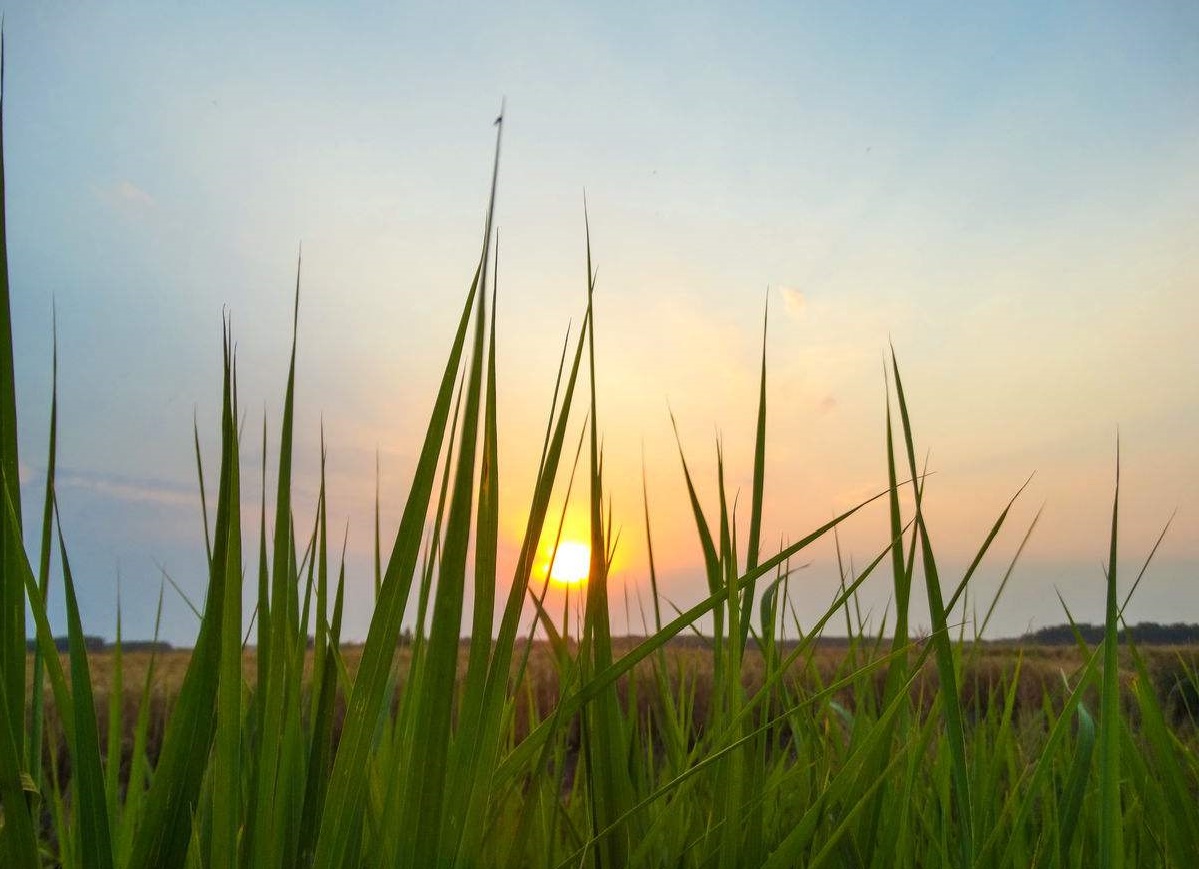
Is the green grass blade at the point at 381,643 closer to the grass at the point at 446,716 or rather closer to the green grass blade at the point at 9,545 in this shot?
the grass at the point at 446,716

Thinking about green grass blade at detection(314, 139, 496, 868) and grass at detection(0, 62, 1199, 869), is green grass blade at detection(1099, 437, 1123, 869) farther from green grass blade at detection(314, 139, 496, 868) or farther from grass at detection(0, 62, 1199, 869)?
green grass blade at detection(314, 139, 496, 868)

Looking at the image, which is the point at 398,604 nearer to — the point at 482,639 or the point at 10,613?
the point at 482,639

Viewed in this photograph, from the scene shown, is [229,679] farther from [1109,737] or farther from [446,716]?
[1109,737]

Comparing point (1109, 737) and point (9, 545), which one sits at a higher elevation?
point (9, 545)

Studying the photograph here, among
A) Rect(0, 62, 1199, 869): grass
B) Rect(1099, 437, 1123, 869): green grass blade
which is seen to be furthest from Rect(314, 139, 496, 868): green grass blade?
Rect(1099, 437, 1123, 869): green grass blade

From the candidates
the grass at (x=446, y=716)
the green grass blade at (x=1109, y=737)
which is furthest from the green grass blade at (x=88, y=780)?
the green grass blade at (x=1109, y=737)

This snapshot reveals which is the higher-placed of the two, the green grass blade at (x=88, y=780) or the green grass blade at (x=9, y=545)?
the green grass blade at (x=9, y=545)

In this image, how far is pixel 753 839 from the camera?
610mm

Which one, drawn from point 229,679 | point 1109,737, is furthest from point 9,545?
point 1109,737

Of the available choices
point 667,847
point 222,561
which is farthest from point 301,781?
point 667,847

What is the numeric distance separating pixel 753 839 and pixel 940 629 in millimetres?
205

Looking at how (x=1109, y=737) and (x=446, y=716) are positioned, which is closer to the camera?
(x=446, y=716)

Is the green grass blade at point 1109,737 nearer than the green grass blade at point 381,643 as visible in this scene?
No

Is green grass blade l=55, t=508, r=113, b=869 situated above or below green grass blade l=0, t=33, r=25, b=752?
below
